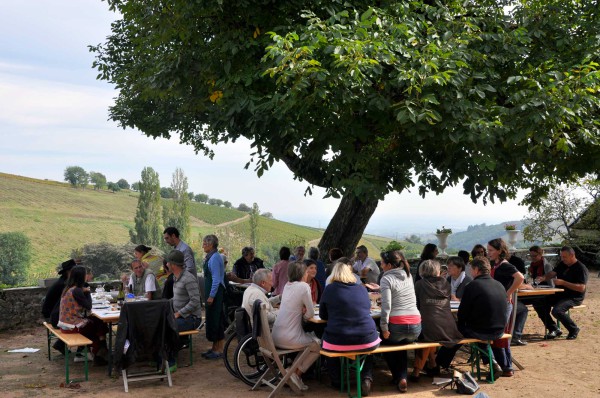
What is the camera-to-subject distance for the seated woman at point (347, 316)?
714 centimetres

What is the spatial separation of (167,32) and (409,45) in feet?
13.2

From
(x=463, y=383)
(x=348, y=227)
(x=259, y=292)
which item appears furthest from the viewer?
(x=348, y=227)

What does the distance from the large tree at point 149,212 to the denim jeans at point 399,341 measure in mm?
64732

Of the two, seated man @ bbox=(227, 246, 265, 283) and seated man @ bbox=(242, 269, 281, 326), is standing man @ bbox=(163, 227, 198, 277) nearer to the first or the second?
seated man @ bbox=(242, 269, 281, 326)

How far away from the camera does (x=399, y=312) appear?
7570 mm

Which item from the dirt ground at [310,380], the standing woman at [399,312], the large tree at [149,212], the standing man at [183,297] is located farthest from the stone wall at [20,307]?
the large tree at [149,212]

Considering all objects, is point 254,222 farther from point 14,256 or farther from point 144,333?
point 144,333

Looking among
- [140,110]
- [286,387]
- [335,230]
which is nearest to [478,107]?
[286,387]

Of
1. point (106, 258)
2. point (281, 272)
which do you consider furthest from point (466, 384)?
point (106, 258)

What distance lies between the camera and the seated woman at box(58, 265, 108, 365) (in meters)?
8.78

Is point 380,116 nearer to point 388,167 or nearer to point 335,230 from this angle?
point 388,167

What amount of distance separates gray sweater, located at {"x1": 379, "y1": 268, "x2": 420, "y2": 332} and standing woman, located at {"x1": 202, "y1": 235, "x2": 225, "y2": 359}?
2959 millimetres

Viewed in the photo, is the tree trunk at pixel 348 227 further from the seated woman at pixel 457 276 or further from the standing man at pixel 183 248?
the standing man at pixel 183 248

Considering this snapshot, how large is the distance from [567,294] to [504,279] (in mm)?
2527
